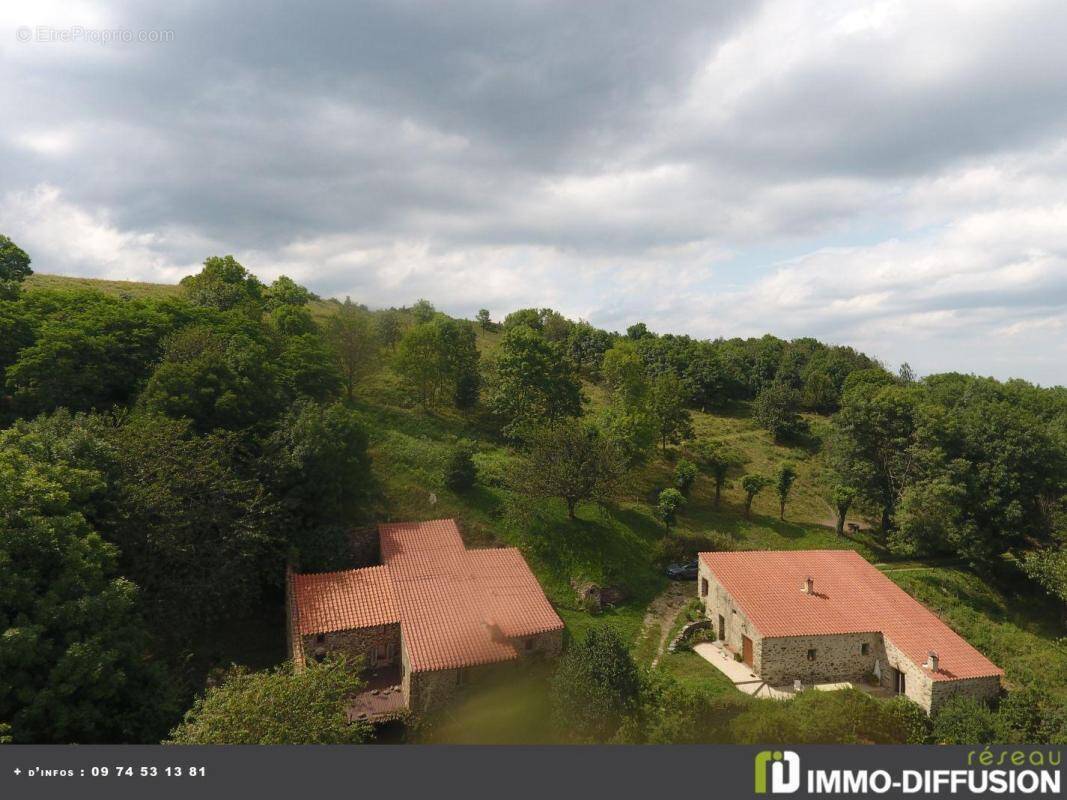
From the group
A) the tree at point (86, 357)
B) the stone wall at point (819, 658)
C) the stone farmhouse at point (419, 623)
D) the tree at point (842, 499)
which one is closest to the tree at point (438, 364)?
the tree at point (86, 357)

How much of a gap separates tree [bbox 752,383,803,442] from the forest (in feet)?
0.88

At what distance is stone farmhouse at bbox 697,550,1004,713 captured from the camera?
24625 mm

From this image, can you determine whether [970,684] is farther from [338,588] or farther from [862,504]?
[338,588]

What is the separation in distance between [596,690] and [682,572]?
1881 centimetres

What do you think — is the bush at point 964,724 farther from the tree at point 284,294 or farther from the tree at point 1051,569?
the tree at point 284,294

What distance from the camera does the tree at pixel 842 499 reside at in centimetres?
4416

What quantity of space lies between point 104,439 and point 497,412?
3077 cm

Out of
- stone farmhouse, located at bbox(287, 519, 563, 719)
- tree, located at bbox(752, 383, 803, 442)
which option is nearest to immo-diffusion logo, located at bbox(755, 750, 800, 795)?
stone farmhouse, located at bbox(287, 519, 563, 719)

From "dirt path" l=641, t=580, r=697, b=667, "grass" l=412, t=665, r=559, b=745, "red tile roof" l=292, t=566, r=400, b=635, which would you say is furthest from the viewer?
"dirt path" l=641, t=580, r=697, b=667

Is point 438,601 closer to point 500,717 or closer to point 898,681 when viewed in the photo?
point 500,717

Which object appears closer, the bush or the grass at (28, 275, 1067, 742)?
the bush

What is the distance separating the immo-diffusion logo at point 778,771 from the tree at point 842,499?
115 ft

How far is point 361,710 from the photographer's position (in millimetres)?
21438

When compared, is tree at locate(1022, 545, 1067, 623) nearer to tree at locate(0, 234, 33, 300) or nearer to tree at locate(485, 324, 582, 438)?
tree at locate(485, 324, 582, 438)
